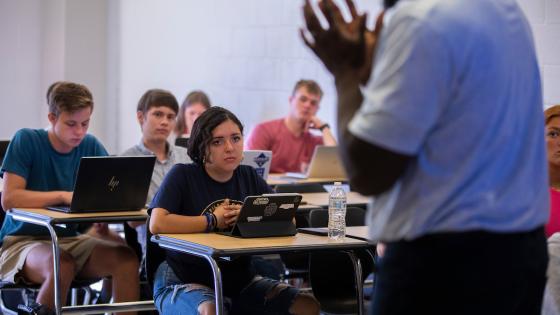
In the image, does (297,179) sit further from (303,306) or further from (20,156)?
(303,306)

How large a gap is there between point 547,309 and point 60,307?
1.87 m

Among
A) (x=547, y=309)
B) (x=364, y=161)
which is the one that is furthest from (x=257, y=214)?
(x=364, y=161)

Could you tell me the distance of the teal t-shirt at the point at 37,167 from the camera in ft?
12.8

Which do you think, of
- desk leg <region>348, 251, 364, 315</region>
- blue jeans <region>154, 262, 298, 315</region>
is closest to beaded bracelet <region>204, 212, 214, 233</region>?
blue jeans <region>154, 262, 298, 315</region>

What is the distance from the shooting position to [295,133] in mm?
6324

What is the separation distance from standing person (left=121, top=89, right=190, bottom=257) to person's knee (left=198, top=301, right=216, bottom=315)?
4.37 feet

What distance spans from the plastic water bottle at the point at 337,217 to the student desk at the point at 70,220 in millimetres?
817

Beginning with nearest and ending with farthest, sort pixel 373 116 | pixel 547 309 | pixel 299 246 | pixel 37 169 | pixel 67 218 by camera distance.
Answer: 1. pixel 373 116
2. pixel 547 309
3. pixel 299 246
4. pixel 67 218
5. pixel 37 169

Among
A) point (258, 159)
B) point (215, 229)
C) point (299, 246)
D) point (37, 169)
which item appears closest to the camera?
point (299, 246)

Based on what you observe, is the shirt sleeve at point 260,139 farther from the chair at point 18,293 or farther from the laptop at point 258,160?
the chair at point 18,293

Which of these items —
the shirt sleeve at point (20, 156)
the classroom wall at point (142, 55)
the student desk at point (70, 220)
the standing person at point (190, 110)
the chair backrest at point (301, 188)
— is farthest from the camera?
the classroom wall at point (142, 55)

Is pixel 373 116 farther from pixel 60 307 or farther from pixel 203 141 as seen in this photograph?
pixel 60 307

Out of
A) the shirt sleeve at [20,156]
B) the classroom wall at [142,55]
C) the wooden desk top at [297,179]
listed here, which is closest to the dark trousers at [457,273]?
the shirt sleeve at [20,156]

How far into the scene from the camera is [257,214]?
3127 millimetres
